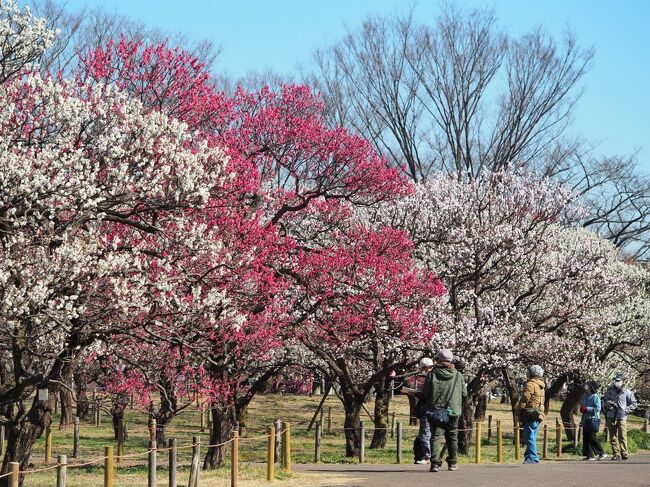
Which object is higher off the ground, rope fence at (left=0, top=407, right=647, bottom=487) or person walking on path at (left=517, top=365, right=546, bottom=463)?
person walking on path at (left=517, top=365, right=546, bottom=463)

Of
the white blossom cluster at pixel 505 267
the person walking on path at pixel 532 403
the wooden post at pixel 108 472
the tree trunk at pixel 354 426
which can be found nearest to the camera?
the wooden post at pixel 108 472

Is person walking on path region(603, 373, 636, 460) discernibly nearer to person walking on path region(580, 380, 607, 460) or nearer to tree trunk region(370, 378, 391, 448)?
person walking on path region(580, 380, 607, 460)

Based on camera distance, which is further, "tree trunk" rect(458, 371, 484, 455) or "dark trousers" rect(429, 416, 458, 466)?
"tree trunk" rect(458, 371, 484, 455)

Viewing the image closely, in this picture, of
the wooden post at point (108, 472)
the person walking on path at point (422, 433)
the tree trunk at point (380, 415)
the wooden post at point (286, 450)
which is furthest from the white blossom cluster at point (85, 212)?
the tree trunk at point (380, 415)

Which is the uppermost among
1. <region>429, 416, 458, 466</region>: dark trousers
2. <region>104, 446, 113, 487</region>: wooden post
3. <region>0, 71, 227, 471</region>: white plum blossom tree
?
<region>0, 71, 227, 471</region>: white plum blossom tree

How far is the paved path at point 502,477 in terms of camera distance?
12891 millimetres

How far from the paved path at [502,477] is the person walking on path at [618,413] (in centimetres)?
332

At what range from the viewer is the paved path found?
42.3ft

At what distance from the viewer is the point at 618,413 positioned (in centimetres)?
2002

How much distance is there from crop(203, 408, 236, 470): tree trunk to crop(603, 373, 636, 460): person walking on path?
8041 millimetres

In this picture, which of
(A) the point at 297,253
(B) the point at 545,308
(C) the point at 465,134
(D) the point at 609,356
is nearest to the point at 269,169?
(A) the point at 297,253

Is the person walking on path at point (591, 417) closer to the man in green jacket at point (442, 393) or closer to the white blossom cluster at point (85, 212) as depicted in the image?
the man in green jacket at point (442, 393)

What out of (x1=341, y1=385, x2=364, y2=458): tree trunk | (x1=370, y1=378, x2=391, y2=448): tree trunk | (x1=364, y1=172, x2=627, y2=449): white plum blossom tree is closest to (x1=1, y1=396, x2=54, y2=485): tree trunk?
(x1=341, y1=385, x2=364, y2=458): tree trunk

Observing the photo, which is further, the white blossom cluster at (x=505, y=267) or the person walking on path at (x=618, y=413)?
the white blossom cluster at (x=505, y=267)
